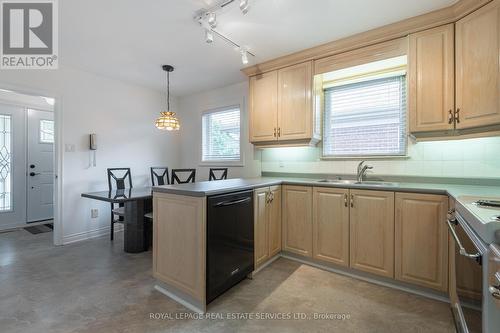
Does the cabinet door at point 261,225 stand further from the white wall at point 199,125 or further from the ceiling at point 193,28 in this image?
the ceiling at point 193,28

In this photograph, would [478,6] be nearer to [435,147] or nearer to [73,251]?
[435,147]

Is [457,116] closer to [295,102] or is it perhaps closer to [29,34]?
[295,102]

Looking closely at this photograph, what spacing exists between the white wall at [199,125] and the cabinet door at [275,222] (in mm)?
1046

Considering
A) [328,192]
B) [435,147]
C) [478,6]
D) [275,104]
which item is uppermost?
[478,6]

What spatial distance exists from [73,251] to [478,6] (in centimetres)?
486

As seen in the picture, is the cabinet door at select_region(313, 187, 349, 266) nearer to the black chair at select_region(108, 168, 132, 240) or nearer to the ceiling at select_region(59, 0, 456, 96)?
the ceiling at select_region(59, 0, 456, 96)

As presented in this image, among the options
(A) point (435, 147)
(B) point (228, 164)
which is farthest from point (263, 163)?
(A) point (435, 147)

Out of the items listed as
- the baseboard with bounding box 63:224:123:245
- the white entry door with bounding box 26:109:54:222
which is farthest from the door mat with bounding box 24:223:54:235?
the baseboard with bounding box 63:224:123:245

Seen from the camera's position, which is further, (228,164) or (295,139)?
(228,164)

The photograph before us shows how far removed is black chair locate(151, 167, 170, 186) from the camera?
4129 millimetres

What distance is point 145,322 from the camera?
1.65m

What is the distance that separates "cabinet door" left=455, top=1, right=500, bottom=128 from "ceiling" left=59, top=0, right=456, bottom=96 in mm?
300

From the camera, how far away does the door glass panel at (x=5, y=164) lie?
12.9ft

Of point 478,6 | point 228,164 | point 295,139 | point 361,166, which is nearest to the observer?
point 478,6
